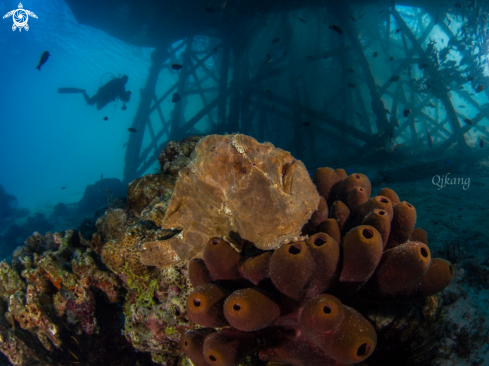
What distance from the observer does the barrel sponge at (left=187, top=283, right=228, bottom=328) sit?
148 centimetres

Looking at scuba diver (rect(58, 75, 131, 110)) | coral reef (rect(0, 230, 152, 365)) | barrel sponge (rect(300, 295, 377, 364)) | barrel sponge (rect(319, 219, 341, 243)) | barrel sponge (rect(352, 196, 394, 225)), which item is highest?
scuba diver (rect(58, 75, 131, 110))

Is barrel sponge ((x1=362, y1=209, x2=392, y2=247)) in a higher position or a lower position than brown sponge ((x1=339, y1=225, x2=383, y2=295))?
higher

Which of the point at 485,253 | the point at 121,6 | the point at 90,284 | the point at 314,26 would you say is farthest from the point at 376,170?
the point at 121,6

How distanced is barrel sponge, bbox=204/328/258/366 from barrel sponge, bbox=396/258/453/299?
3.53 feet

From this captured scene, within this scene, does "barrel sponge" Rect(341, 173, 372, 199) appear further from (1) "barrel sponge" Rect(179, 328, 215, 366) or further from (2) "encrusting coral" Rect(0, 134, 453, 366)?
(1) "barrel sponge" Rect(179, 328, 215, 366)

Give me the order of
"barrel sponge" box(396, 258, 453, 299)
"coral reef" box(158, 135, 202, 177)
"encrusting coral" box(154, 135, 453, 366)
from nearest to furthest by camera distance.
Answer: "encrusting coral" box(154, 135, 453, 366) → "barrel sponge" box(396, 258, 453, 299) → "coral reef" box(158, 135, 202, 177)

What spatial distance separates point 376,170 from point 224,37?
1246 centimetres

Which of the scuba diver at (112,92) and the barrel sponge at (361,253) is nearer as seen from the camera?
the barrel sponge at (361,253)

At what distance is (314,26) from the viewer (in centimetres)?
1539

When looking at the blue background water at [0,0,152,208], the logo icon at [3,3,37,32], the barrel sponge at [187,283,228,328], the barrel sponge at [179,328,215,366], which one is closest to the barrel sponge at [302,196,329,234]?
the barrel sponge at [187,283,228,328]

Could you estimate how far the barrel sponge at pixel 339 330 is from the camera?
45.4 inches

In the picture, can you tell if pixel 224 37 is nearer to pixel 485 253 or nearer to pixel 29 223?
pixel 485 253

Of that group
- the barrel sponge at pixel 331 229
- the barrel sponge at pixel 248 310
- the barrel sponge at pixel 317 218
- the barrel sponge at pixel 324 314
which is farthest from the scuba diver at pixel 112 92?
the barrel sponge at pixel 324 314

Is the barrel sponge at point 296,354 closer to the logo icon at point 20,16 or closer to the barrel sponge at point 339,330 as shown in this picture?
the barrel sponge at point 339,330
